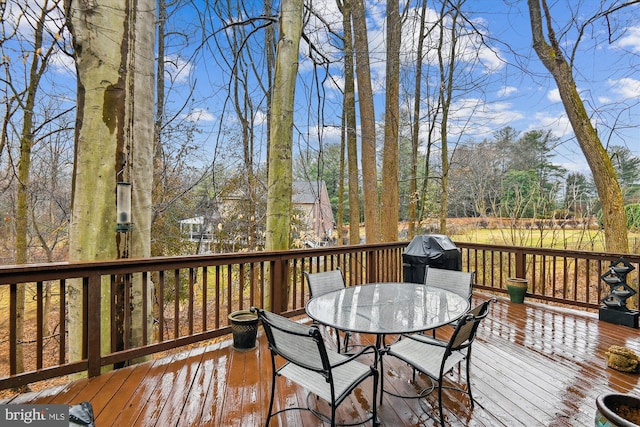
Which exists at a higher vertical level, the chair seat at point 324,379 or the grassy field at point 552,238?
the grassy field at point 552,238

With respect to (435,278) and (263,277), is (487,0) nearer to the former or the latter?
(435,278)

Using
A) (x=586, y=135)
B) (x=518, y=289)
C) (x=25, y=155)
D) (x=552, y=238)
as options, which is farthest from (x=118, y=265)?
(x=552, y=238)

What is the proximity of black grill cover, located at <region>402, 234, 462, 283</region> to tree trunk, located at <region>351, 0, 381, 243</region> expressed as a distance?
7.49ft

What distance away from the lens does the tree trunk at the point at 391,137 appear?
651 cm

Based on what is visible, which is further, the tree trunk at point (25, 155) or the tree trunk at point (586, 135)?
the tree trunk at point (586, 135)

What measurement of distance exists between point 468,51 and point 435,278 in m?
5.61

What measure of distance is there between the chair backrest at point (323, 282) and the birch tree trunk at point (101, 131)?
1549 mm

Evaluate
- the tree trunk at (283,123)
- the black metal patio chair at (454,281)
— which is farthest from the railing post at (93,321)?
the black metal patio chair at (454,281)

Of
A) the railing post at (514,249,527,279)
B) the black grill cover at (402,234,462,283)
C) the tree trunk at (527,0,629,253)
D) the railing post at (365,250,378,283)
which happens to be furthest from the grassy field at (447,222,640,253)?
the railing post at (365,250,378,283)

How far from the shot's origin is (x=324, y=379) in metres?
1.85

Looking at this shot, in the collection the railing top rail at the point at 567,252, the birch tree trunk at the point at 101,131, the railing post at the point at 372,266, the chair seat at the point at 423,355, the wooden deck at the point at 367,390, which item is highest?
the birch tree trunk at the point at 101,131

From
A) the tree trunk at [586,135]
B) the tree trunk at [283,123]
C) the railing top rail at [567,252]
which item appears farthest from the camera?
the tree trunk at [586,135]

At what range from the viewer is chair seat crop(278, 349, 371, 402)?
174 cm

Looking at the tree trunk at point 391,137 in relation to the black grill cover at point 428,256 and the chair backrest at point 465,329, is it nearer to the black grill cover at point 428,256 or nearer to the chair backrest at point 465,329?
the black grill cover at point 428,256
